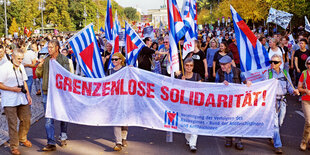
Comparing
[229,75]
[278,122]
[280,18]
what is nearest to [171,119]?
[229,75]

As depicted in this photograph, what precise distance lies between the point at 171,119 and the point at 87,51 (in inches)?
79.8

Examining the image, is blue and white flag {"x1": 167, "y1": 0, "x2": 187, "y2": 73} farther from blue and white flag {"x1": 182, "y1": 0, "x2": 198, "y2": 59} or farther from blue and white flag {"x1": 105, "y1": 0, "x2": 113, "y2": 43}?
blue and white flag {"x1": 105, "y1": 0, "x2": 113, "y2": 43}

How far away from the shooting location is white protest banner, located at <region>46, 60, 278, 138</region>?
623cm

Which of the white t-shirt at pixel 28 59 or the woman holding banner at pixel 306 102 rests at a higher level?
the white t-shirt at pixel 28 59

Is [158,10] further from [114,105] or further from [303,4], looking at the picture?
[114,105]

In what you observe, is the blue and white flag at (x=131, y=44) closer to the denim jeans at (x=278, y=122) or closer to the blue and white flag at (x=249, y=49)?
the blue and white flag at (x=249, y=49)

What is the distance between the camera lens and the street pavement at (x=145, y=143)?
249 inches

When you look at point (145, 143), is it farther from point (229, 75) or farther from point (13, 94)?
point (13, 94)

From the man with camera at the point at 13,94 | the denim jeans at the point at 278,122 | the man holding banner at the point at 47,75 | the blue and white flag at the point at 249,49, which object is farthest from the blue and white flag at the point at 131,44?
the denim jeans at the point at 278,122

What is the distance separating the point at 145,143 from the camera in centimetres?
684

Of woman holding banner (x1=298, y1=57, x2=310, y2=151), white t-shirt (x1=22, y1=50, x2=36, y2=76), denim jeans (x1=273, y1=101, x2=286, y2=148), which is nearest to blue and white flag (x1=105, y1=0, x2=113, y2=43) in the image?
white t-shirt (x1=22, y1=50, x2=36, y2=76)

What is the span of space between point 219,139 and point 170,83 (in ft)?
5.36

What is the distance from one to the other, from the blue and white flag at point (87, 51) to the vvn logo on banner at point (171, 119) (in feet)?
5.69

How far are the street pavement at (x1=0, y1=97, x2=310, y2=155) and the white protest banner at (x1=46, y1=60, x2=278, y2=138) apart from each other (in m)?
0.38
